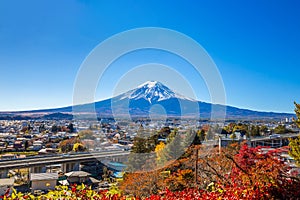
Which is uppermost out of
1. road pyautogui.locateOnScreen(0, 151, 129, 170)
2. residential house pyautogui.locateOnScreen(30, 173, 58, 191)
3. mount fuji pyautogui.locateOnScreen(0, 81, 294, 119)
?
mount fuji pyautogui.locateOnScreen(0, 81, 294, 119)

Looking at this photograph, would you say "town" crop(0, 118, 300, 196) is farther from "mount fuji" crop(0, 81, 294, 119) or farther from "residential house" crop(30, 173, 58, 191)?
"mount fuji" crop(0, 81, 294, 119)

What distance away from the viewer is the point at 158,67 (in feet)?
18.9

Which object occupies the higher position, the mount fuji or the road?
the mount fuji

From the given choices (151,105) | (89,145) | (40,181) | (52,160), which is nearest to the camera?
(151,105)

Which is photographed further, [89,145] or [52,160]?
[52,160]

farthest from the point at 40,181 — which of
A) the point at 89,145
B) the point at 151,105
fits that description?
the point at 151,105

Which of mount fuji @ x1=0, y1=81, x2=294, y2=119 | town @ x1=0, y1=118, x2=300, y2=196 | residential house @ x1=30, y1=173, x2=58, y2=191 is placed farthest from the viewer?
residential house @ x1=30, y1=173, x2=58, y2=191

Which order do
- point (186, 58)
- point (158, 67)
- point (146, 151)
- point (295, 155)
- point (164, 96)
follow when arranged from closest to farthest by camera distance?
point (186, 58) < point (158, 67) < point (295, 155) < point (164, 96) < point (146, 151)

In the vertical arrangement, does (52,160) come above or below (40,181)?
above

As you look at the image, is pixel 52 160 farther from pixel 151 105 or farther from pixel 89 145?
pixel 151 105

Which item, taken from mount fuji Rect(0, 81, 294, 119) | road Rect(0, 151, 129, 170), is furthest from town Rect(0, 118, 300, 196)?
mount fuji Rect(0, 81, 294, 119)

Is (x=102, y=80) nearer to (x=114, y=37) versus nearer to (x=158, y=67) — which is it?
(x=114, y=37)

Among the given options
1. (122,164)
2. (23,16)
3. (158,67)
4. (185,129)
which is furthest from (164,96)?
(23,16)

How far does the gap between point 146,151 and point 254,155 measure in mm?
6035
